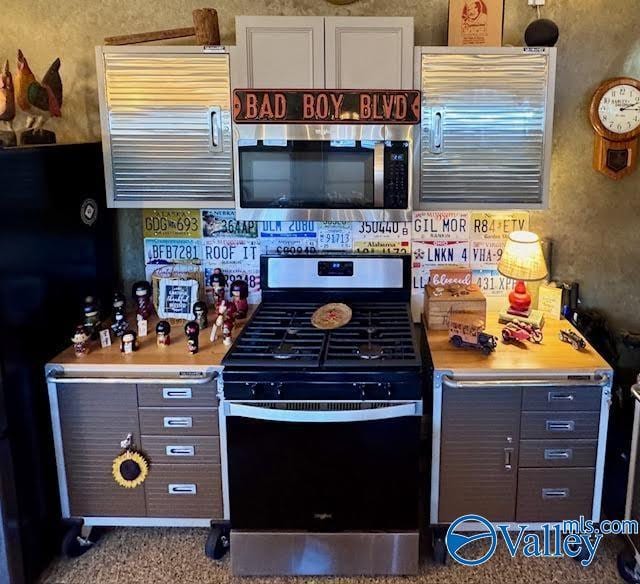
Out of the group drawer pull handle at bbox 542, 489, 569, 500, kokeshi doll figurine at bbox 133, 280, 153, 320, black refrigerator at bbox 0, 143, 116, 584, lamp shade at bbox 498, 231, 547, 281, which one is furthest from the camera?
kokeshi doll figurine at bbox 133, 280, 153, 320

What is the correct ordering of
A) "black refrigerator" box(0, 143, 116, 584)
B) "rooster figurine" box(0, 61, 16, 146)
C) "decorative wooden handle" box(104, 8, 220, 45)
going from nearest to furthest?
"black refrigerator" box(0, 143, 116, 584) → "rooster figurine" box(0, 61, 16, 146) → "decorative wooden handle" box(104, 8, 220, 45)

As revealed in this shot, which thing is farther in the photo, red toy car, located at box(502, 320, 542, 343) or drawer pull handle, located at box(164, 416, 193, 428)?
red toy car, located at box(502, 320, 542, 343)

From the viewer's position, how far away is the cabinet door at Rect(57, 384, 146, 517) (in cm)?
254

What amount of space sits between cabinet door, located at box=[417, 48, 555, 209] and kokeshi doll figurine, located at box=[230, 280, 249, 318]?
2.80 feet

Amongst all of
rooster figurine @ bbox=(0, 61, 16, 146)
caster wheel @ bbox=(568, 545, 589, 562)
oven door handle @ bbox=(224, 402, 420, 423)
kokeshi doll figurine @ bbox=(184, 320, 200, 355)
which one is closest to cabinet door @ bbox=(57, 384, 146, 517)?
kokeshi doll figurine @ bbox=(184, 320, 200, 355)

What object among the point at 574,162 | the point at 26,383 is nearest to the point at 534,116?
the point at 574,162

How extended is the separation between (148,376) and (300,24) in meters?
1.44

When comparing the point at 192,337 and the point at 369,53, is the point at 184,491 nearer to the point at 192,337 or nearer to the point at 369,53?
the point at 192,337

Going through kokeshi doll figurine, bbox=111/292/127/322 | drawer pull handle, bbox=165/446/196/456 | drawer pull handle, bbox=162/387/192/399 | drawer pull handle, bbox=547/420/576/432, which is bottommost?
drawer pull handle, bbox=165/446/196/456

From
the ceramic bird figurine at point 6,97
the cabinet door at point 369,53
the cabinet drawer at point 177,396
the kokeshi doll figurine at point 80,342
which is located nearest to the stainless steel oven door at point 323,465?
the cabinet drawer at point 177,396

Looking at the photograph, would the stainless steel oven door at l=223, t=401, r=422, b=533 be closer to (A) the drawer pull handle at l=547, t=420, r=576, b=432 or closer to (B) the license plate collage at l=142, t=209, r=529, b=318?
(A) the drawer pull handle at l=547, t=420, r=576, b=432

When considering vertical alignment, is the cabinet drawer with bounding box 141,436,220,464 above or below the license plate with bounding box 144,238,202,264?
below

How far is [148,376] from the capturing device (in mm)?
2512

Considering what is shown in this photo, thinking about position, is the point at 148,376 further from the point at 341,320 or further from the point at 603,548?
the point at 603,548
